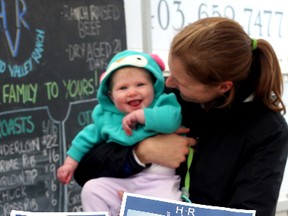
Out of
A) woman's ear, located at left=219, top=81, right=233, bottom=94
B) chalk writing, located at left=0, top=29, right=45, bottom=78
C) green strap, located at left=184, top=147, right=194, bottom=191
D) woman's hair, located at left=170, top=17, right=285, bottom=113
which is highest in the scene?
woman's hair, located at left=170, top=17, right=285, bottom=113

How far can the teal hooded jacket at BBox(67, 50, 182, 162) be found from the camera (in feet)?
5.24

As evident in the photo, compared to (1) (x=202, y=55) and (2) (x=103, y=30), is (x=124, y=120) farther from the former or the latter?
(2) (x=103, y=30)

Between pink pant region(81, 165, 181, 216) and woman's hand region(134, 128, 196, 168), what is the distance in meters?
0.05

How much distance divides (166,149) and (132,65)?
0.29 m

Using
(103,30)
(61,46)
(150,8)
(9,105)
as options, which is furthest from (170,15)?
(9,105)

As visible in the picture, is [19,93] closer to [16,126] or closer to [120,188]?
[16,126]

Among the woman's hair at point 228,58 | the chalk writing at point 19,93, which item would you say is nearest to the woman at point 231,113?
the woman's hair at point 228,58

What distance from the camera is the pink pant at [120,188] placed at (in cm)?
158

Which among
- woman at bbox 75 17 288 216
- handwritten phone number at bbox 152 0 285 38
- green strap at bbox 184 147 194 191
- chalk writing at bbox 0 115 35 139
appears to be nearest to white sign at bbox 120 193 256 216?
woman at bbox 75 17 288 216

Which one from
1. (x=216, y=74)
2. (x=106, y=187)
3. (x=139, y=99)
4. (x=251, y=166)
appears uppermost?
(x=216, y=74)

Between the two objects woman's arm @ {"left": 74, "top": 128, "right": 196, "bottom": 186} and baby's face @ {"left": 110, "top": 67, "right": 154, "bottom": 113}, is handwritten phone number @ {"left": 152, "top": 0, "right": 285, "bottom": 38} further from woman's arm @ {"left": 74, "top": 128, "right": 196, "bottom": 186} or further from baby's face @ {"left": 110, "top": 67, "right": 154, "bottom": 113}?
woman's arm @ {"left": 74, "top": 128, "right": 196, "bottom": 186}

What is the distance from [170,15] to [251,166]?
2289 millimetres

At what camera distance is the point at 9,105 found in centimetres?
260

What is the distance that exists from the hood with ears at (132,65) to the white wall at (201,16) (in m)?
1.49
